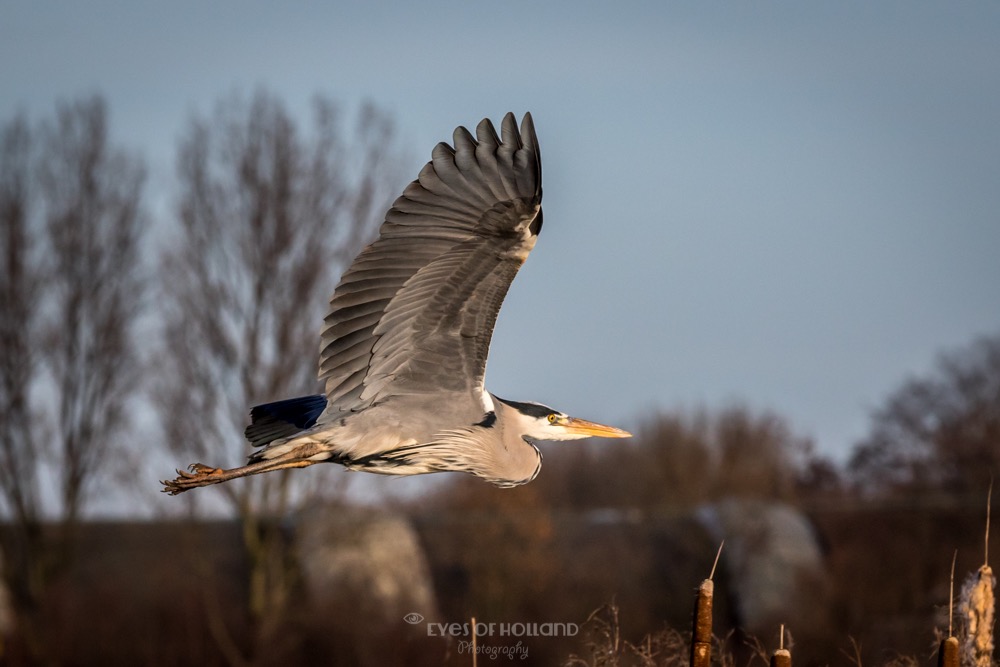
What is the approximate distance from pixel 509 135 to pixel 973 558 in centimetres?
1856

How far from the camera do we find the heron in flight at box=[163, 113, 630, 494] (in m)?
5.39

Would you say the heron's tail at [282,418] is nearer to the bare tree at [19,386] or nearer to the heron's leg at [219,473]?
the heron's leg at [219,473]

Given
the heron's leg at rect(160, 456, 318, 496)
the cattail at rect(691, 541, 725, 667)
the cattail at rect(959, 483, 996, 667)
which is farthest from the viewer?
the heron's leg at rect(160, 456, 318, 496)

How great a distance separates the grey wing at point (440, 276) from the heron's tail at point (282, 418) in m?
0.26

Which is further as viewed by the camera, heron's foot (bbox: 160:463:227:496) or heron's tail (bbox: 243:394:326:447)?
heron's tail (bbox: 243:394:326:447)

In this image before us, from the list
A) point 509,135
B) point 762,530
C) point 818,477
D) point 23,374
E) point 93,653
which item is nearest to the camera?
point 509,135

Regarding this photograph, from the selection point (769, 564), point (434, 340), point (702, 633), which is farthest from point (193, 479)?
point (769, 564)

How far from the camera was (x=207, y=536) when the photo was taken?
22375 millimetres

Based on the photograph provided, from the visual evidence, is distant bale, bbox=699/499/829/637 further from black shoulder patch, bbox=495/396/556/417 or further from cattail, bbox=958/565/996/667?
cattail, bbox=958/565/996/667

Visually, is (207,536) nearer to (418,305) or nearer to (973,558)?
(973,558)

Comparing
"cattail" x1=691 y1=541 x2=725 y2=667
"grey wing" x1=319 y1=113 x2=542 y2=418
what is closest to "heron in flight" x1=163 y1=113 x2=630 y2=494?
"grey wing" x1=319 y1=113 x2=542 y2=418

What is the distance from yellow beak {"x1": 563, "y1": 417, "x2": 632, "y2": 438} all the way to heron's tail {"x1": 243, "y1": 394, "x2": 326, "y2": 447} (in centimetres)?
121

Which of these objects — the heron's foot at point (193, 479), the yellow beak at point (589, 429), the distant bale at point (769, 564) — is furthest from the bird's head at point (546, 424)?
the distant bale at point (769, 564)

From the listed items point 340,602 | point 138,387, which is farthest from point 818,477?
point 138,387
